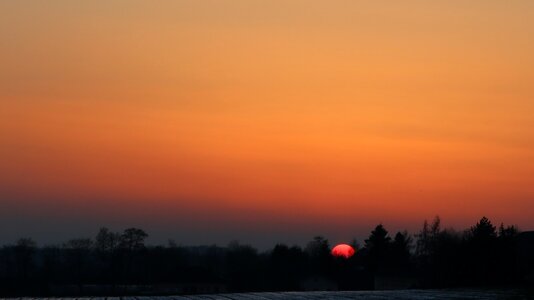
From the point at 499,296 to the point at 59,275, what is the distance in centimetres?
9855

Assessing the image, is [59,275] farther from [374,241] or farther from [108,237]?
[374,241]

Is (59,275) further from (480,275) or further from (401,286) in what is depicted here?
(480,275)

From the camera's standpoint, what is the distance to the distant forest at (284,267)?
8575 cm

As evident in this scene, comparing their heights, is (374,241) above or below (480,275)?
above

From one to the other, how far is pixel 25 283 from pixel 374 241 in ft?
151

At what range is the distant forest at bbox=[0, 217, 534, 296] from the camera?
8575 cm

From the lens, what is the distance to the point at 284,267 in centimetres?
12456

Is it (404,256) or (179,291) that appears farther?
(404,256)

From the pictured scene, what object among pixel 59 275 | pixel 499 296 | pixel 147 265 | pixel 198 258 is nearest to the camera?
pixel 499 296

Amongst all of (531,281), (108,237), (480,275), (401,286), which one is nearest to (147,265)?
(108,237)

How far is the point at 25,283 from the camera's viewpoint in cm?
12038

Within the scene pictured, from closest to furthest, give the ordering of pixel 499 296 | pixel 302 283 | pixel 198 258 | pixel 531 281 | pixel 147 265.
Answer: pixel 499 296 → pixel 531 281 → pixel 302 283 → pixel 147 265 → pixel 198 258

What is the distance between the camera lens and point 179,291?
11788 centimetres

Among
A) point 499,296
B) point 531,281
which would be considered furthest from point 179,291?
point 499,296
